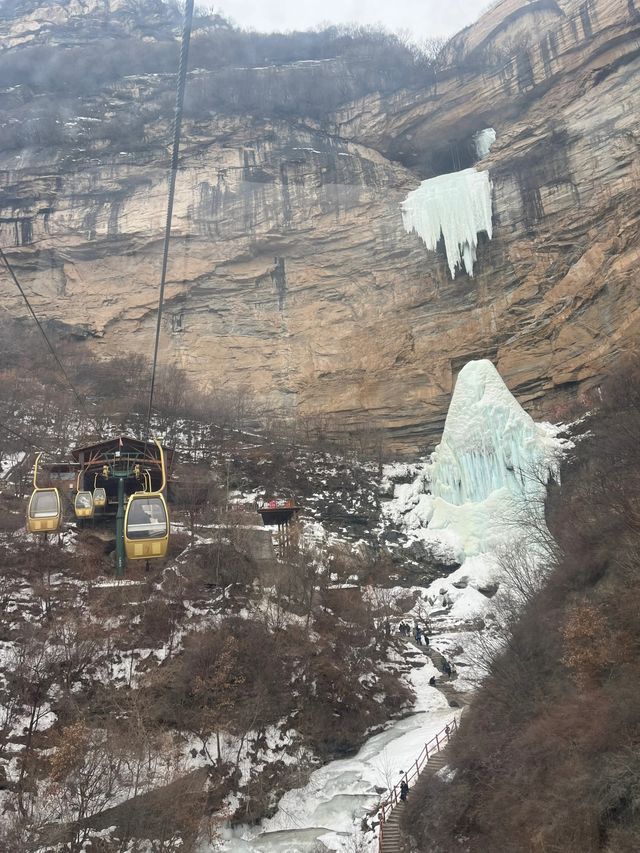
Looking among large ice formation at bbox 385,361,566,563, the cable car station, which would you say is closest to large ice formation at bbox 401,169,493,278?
large ice formation at bbox 385,361,566,563

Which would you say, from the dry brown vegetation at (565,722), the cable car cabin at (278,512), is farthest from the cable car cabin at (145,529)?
the cable car cabin at (278,512)

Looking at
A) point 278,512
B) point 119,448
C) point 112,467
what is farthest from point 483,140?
point 112,467

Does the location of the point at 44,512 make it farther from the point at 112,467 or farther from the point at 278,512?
the point at 278,512

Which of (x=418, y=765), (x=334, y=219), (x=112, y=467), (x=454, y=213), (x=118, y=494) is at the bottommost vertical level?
(x=418, y=765)

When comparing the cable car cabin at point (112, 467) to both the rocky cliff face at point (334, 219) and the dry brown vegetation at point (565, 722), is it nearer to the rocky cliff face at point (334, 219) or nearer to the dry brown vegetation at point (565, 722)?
the dry brown vegetation at point (565, 722)

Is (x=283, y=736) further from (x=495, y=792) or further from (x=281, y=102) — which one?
(x=281, y=102)

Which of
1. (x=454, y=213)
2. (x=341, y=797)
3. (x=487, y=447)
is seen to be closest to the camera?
(x=341, y=797)
